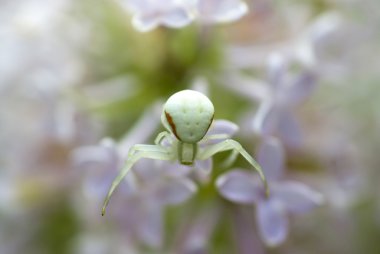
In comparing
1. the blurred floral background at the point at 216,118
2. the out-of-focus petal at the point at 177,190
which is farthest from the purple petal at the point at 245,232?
the out-of-focus petal at the point at 177,190

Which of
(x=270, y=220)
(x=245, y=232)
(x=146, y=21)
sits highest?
(x=146, y=21)

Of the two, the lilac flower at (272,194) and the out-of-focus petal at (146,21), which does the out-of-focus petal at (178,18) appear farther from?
the lilac flower at (272,194)

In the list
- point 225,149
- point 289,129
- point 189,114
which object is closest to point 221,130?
point 225,149

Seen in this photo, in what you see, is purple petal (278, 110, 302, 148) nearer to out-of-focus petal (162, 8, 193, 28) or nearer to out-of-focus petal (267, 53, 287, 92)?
out-of-focus petal (267, 53, 287, 92)

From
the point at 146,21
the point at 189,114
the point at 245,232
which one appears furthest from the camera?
the point at 245,232

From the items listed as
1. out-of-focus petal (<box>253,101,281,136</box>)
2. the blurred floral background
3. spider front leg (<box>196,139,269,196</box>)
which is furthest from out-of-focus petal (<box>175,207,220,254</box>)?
spider front leg (<box>196,139,269,196</box>)

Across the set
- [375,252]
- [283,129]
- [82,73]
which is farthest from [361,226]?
[82,73]

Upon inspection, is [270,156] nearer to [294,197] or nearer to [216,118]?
[294,197]
